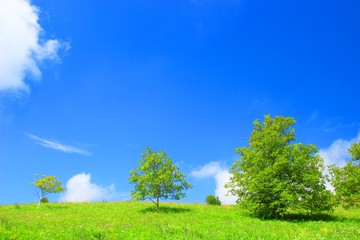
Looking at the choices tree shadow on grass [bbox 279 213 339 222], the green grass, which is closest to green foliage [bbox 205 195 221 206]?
the green grass

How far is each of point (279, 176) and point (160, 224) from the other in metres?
16.3

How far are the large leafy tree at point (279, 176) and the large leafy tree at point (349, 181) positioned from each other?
4.43ft

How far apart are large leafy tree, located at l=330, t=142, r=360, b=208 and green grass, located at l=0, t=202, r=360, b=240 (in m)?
2.09

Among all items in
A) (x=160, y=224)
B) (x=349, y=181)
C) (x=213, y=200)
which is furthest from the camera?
(x=213, y=200)

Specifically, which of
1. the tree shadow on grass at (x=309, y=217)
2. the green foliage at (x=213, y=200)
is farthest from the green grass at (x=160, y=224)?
the green foliage at (x=213, y=200)

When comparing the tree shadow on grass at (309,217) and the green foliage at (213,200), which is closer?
the tree shadow on grass at (309,217)

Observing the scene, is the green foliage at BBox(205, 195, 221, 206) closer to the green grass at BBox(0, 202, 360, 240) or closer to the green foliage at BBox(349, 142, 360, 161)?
the green grass at BBox(0, 202, 360, 240)

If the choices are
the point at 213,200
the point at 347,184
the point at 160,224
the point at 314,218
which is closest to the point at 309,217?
the point at 314,218

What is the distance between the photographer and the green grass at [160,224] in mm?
19375

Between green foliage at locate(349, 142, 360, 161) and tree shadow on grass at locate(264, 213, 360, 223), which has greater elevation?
green foliage at locate(349, 142, 360, 161)

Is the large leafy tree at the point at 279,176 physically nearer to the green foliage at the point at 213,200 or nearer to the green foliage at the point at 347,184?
the green foliage at the point at 347,184

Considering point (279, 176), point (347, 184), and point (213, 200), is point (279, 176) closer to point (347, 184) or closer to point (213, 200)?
point (347, 184)

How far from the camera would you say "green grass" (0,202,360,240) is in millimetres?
19375

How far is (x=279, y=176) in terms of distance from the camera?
3822 centimetres
